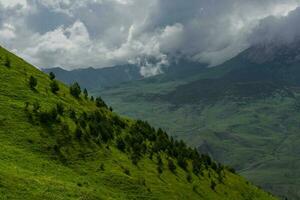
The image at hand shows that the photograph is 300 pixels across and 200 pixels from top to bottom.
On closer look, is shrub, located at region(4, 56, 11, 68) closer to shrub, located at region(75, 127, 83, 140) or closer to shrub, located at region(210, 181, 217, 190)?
shrub, located at region(75, 127, 83, 140)

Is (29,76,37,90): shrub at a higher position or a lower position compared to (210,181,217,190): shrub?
higher

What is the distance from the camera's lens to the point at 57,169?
57781 millimetres

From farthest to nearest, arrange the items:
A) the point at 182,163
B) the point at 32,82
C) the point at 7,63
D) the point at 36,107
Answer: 1. the point at 182,163
2. the point at 7,63
3. the point at 32,82
4. the point at 36,107

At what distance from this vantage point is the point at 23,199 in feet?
141

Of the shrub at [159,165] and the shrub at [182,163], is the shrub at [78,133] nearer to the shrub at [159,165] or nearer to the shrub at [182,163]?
the shrub at [159,165]

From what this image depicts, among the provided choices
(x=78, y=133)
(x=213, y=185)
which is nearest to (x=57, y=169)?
(x=78, y=133)

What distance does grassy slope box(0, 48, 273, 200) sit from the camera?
48.6 meters

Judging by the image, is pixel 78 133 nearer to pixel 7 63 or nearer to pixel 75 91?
pixel 7 63

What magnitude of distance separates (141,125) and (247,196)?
84.0 ft

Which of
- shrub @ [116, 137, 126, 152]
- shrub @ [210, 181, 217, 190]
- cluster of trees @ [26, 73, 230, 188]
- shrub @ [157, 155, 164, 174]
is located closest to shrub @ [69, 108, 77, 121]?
cluster of trees @ [26, 73, 230, 188]

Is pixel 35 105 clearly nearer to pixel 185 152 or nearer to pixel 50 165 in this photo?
pixel 50 165

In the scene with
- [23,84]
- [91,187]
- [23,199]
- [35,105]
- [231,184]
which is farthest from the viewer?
[231,184]

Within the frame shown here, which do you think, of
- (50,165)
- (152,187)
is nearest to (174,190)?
(152,187)

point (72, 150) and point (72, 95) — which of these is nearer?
point (72, 150)
